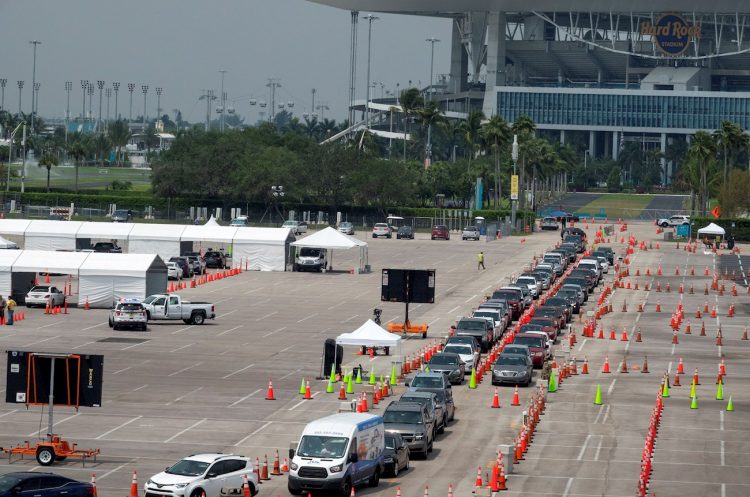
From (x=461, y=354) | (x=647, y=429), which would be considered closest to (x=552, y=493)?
(x=647, y=429)

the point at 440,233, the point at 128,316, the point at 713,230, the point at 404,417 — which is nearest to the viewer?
the point at 404,417

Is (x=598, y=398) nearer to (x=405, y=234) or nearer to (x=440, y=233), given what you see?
(x=440, y=233)

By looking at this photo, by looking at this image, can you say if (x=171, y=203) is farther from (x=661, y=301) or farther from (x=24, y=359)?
(x=24, y=359)

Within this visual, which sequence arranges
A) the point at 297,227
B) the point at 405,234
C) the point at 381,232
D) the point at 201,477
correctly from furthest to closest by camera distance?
1. the point at 297,227
2. the point at 381,232
3. the point at 405,234
4. the point at 201,477

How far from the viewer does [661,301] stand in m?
83.6

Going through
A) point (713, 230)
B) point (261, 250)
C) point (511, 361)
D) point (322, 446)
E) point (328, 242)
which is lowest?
point (322, 446)

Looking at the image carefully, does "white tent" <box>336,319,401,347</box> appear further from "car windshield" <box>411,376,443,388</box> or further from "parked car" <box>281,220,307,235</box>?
"parked car" <box>281,220,307,235</box>

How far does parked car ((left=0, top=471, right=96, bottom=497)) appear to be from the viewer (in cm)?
2977

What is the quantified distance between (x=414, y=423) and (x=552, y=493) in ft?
17.1

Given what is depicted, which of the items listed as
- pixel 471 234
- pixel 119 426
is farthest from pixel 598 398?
pixel 471 234

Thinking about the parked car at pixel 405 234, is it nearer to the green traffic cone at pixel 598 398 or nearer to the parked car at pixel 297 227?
the parked car at pixel 297 227

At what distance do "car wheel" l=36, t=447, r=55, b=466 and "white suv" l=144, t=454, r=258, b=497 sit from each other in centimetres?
466

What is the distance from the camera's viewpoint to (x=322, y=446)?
33781mm

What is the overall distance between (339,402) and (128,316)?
19.6m
